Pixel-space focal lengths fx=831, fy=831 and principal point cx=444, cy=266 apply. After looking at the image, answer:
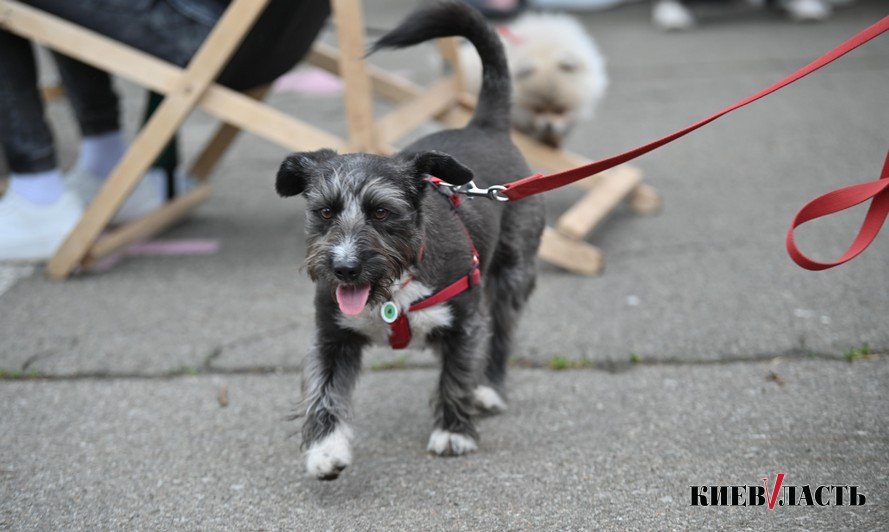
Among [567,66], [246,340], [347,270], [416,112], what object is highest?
[347,270]

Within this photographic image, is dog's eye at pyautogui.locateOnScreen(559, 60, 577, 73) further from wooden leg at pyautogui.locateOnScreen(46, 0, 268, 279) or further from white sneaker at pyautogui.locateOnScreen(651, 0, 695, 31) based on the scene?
white sneaker at pyautogui.locateOnScreen(651, 0, 695, 31)

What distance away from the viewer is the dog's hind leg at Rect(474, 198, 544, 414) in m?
3.42

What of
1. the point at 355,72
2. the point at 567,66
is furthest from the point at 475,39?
the point at 567,66

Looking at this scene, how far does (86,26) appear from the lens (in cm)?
448

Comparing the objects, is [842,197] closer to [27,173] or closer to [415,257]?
[415,257]

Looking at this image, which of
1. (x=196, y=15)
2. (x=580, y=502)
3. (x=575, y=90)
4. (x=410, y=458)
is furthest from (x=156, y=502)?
(x=575, y=90)

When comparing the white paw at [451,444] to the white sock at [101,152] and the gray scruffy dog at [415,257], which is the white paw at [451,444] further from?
the white sock at [101,152]

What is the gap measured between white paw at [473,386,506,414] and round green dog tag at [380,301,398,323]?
0.77 m

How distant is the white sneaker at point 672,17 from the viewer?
1099 cm

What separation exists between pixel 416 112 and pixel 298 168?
2.16 m

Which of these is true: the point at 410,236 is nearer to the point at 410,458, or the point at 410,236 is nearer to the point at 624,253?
the point at 410,458

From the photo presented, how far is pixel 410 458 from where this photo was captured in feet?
10.2

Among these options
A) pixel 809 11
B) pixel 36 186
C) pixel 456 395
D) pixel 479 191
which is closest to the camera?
pixel 479 191

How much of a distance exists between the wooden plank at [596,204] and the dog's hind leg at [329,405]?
2158 millimetres
